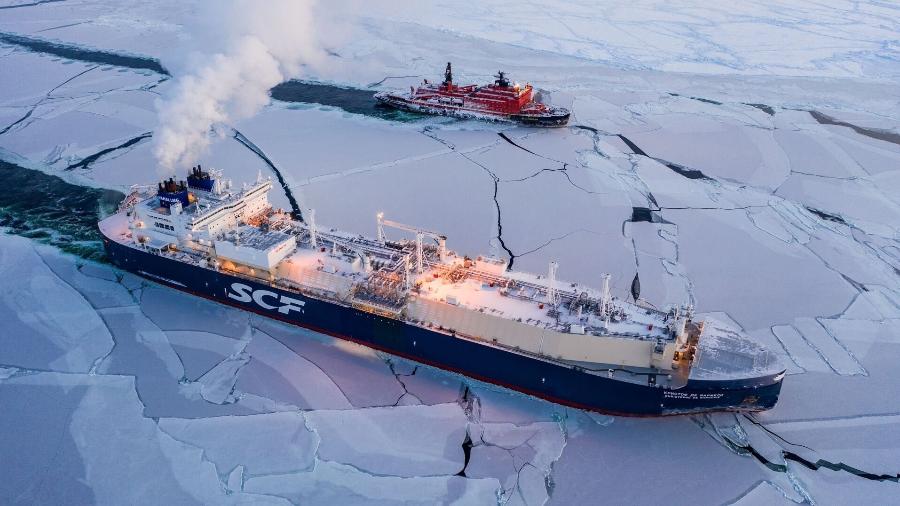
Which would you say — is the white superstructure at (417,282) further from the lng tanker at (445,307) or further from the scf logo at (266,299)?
the scf logo at (266,299)

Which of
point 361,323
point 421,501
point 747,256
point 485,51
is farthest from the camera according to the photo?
point 485,51

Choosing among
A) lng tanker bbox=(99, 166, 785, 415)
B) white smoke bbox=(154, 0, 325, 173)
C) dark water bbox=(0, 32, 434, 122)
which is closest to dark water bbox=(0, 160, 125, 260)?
→ lng tanker bbox=(99, 166, 785, 415)

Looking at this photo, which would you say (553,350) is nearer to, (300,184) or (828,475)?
(828,475)

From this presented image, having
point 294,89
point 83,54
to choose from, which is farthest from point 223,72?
point 83,54

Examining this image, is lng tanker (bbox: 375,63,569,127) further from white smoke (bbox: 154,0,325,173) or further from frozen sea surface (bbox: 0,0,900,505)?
white smoke (bbox: 154,0,325,173)

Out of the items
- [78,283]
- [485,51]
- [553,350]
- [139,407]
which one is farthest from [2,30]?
[553,350]

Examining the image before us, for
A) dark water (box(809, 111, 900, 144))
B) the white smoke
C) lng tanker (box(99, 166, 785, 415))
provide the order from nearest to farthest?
lng tanker (box(99, 166, 785, 415)), the white smoke, dark water (box(809, 111, 900, 144))
